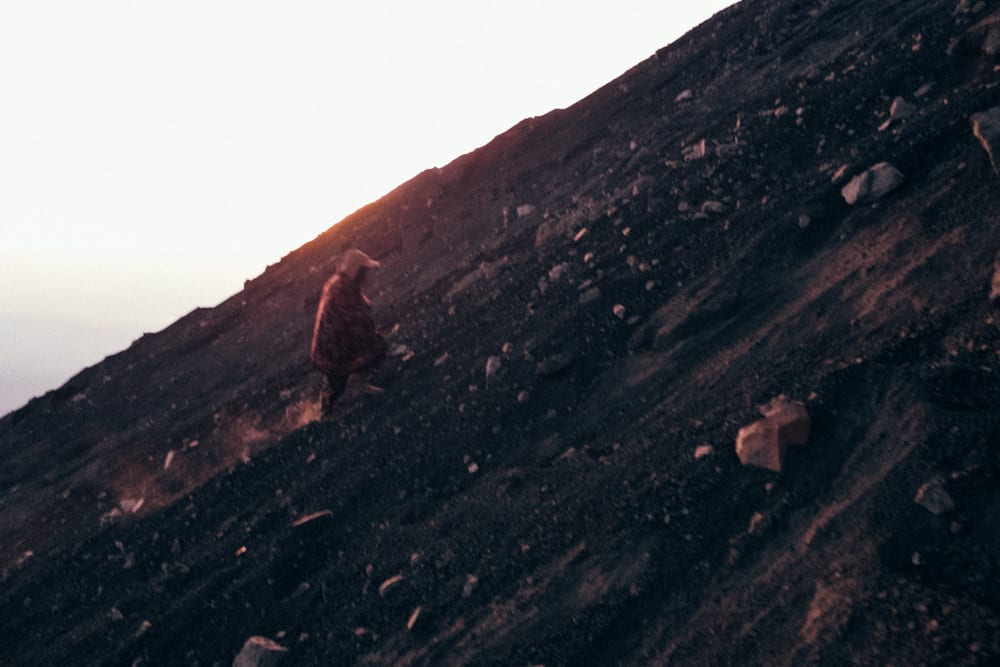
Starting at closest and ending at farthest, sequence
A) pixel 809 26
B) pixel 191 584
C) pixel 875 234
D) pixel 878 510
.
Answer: pixel 878 510 → pixel 875 234 → pixel 191 584 → pixel 809 26

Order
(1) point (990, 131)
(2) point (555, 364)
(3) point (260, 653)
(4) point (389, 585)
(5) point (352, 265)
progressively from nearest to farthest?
(3) point (260, 653) → (4) point (389, 585) → (1) point (990, 131) → (2) point (555, 364) → (5) point (352, 265)

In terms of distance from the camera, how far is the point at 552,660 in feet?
10.6

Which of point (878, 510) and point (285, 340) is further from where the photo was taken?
point (285, 340)

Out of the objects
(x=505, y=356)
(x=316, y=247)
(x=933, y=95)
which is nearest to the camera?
(x=933, y=95)

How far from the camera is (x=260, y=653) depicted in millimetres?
4035

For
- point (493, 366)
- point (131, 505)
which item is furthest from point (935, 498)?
point (131, 505)

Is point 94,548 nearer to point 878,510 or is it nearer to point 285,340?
point 285,340

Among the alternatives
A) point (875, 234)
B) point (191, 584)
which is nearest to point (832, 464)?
point (875, 234)

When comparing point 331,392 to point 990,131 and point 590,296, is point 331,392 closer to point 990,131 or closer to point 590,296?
point 590,296

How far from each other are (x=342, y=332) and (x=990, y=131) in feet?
20.1

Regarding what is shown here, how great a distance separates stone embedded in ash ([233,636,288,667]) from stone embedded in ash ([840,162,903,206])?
18.7 ft

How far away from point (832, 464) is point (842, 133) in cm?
422

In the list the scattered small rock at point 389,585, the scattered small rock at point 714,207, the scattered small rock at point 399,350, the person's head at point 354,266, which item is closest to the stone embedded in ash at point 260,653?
the scattered small rock at point 389,585

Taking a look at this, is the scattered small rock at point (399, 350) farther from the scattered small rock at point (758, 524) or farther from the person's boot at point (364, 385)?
the scattered small rock at point (758, 524)
